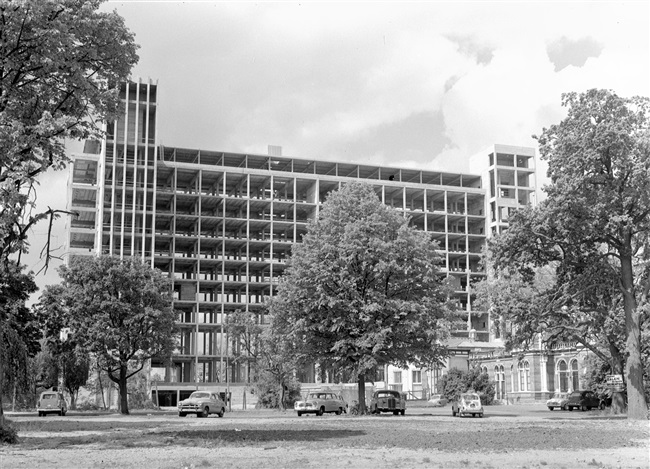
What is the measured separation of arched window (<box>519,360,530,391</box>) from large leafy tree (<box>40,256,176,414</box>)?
38.5 metres

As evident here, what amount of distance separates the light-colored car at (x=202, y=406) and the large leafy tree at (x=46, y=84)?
29.7 meters

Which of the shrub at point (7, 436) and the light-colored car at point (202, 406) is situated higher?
the shrub at point (7, 436)

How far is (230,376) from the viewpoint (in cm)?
11975

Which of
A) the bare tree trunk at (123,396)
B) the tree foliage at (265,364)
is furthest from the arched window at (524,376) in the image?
the bare tree trunk at (123,396)

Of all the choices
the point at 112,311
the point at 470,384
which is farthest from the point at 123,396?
the point at 470,384

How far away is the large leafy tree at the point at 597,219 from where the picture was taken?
36.3m

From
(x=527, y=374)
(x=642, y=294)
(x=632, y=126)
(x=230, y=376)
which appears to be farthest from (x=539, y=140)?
(x=230, y=376)

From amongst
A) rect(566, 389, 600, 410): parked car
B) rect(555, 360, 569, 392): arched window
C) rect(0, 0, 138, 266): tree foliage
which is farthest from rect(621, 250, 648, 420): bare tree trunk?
rect(555, 360, 569, 392): arched window

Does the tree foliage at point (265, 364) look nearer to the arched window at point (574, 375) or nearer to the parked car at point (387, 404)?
the parked car at point (387, 404)

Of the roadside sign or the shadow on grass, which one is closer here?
the shadow on grass

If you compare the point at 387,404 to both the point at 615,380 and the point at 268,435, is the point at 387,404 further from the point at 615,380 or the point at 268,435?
the point at 268,435

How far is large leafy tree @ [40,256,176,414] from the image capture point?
202ft

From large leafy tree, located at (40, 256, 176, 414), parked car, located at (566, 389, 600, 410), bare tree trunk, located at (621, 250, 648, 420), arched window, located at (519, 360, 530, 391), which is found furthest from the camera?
arched window, located at (519, 360, 530, 391)

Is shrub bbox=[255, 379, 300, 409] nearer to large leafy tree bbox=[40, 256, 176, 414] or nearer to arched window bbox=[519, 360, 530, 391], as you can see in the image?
large leafy tree bbox=[40, 256, 176, 414]
